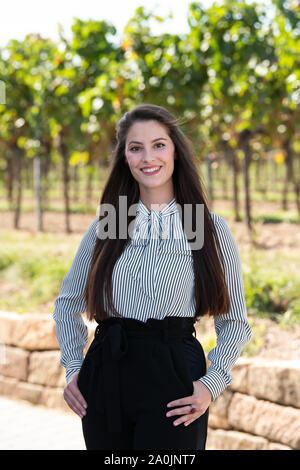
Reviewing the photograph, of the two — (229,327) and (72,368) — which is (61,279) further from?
(229,327)

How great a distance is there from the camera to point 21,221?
1772 cm

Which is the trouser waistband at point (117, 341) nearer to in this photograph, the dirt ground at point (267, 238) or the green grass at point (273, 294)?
the dirt ground at point (267, 238)

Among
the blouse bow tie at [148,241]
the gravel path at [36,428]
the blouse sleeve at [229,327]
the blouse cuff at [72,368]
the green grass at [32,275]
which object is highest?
the blouse bow tie at [148,241]

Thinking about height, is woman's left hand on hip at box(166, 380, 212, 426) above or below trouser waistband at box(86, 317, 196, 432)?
below

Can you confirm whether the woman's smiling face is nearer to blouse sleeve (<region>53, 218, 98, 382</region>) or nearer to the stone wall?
blouse sleeve (<region>53, 218, 98, 382</region>)

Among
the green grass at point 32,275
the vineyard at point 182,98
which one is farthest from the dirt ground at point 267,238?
the green grass at point 32,275

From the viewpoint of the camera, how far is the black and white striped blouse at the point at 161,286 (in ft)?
6.59

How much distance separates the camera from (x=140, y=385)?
1935 mm

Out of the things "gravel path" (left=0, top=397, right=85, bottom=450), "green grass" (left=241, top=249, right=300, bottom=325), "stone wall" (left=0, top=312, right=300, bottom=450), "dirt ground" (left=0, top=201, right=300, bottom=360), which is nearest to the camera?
"stone wall" (left=0, top=312, right=300, bottom=450)

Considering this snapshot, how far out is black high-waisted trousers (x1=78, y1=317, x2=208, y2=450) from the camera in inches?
75.5

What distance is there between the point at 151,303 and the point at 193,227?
11.9 inches

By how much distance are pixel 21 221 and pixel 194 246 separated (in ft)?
52.9

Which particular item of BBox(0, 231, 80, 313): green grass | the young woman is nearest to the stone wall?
the young woman
